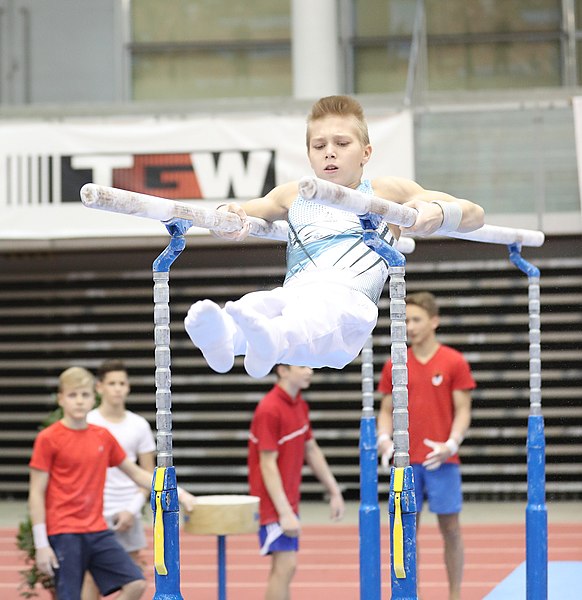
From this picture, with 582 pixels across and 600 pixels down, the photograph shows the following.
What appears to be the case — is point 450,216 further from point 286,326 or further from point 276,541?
point 276,541

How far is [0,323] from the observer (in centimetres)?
1420

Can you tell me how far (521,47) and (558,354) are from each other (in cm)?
346

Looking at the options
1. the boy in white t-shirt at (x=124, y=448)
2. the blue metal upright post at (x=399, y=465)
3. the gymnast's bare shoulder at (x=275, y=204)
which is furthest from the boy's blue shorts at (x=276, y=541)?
the blue metal upright post at (x=399, y=465)

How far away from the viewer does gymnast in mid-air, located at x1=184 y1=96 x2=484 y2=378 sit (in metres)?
3.74

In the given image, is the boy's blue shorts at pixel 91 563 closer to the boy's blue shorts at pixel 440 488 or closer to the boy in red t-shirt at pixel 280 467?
the boy in red t-shirt at pixel 280 467

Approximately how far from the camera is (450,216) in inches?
166

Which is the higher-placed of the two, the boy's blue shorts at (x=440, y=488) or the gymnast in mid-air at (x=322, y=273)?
the gymnast in mid-air at (x=322, y=273)

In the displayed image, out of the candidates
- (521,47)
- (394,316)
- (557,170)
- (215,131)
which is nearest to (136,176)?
(215,131)

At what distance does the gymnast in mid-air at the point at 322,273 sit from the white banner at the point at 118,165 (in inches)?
246

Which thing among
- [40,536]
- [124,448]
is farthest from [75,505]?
[124,448]

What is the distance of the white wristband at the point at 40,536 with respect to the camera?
598 centimetres

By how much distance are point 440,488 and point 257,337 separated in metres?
3.44

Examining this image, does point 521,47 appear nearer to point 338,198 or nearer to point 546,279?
point 546,279

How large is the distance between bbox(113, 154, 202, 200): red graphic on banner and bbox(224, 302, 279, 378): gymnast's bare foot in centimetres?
740
